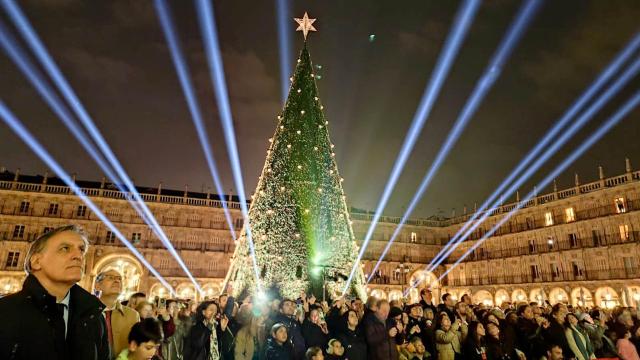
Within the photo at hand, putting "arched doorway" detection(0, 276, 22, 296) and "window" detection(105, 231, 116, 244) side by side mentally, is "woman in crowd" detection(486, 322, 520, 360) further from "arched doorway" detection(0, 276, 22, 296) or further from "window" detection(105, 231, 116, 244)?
"arched doorway" detection(0, 276, 22, 296)

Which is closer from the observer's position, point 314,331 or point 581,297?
point 314,331

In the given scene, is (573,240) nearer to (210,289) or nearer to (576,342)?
(210,289)

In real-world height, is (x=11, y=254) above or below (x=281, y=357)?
above

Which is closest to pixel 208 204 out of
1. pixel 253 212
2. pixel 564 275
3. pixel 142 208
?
pixel 142 208

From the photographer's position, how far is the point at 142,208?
115 feet

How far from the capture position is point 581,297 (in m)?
29.3

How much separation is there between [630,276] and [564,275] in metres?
4.75

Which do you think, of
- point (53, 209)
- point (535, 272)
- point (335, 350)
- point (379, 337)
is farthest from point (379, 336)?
point (53, 209)

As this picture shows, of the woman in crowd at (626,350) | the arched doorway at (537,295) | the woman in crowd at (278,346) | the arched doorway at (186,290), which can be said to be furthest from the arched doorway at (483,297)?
the woman in crowd at (278,346)

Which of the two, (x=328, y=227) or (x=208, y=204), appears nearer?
(x=328, y=227)

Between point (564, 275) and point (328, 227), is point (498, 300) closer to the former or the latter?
point (564, 275)

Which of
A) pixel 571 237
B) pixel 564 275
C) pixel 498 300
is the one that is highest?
pixel 571 237

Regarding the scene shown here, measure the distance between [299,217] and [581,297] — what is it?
2936 cm

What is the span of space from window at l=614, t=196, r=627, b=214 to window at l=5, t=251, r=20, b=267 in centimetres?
4691
